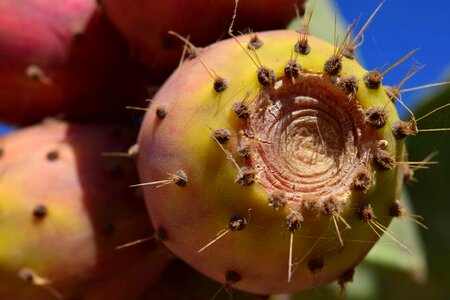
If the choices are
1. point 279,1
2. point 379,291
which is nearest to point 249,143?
point 279,1

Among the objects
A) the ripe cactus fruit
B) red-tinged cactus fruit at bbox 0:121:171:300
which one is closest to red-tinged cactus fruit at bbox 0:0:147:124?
red-tinged cactus fruit at bbox 0:121:171:300

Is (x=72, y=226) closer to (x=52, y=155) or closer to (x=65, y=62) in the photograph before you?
(x=52, y=155)

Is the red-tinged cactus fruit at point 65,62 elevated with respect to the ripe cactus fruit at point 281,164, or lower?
elevated

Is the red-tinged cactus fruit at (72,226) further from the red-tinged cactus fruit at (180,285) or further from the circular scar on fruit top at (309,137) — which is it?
the circular scar on fruit top at (309,137)

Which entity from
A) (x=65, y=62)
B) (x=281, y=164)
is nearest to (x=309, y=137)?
(x=281, y=164)

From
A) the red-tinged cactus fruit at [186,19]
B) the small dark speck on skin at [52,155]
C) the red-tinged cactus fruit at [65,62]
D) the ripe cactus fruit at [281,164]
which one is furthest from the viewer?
the red-tinged cactus fruit at [65,62]

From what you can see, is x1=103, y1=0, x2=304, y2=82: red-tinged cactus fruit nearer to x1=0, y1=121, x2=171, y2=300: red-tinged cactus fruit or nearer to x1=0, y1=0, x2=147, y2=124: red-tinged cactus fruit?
x1=0, y1=0, x2=147, y2=124: red-tinged cactus fruit

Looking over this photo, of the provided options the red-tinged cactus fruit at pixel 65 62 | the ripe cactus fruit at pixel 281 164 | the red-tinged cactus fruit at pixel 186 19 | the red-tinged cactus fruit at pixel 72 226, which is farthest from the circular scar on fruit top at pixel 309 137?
the red-tinged cactus fruit at pixel 65 62

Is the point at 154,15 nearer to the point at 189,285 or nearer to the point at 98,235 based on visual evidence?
the point at 98,235
